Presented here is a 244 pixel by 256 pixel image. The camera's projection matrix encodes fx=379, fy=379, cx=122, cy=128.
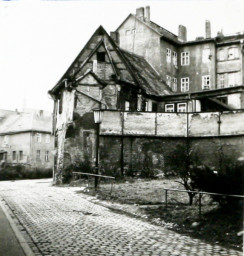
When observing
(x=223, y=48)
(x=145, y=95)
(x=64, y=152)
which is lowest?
(x=64, y=152)

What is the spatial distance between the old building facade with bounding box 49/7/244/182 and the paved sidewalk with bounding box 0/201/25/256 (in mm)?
12593

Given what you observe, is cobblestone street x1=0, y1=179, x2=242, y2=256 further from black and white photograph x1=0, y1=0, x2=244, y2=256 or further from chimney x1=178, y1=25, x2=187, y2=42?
chimney x1=178, y1=25, x2=187, y2=42

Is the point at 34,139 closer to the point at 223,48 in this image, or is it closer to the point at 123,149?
the point at 223,48

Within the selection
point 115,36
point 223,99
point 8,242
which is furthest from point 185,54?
point 8,242

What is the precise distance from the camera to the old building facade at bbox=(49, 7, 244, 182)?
21.9 meters

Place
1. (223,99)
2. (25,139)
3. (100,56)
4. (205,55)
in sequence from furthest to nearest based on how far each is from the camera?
1. (25,139)
2. (205,55)
3. (223,99)
4. (100,56)

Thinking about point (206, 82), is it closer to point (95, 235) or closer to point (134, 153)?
point (134, 153)

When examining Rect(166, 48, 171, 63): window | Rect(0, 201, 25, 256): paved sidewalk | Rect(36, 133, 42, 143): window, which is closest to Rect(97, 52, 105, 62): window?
Rect(166, 48, 171, 63): window

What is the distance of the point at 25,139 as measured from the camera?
4747 centimetres

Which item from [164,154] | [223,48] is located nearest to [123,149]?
[164,154]

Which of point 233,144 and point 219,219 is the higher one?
point 233,144

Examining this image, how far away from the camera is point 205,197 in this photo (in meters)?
11.4

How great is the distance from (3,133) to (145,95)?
2483 centimetres

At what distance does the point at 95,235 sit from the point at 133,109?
1872 centimetres
